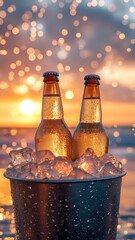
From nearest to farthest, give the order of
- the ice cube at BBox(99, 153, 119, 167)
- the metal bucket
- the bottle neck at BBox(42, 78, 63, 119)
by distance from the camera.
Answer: the metal bucket < the ice cube at BBox(99, 153, 119, 167) < the bottle neck at BBox(42, 78, 63, 119)

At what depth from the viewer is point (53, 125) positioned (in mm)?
1249

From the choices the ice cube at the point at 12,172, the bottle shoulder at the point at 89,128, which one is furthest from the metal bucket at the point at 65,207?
the bottle shoulder at the point at 89,128

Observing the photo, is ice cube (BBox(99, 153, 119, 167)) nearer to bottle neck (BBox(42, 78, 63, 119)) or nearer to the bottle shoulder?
the bottle shoulder

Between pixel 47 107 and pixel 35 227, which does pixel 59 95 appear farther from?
pixel 35 227

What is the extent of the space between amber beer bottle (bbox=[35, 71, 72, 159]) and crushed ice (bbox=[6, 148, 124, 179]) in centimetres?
12

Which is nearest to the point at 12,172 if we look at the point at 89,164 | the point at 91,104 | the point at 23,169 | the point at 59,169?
the point at 23,169

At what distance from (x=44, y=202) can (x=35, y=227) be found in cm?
12

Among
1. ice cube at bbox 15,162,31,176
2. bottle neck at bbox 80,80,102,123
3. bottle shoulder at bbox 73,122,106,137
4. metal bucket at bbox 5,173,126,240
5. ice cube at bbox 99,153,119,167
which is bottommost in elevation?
metal bucket at bbox 5,173,126,240

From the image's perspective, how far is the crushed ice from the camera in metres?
1.05

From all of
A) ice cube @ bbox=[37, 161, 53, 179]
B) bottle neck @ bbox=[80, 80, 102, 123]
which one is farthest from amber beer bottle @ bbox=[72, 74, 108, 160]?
ice cube @ bbox=[37, 161, 53, 179]

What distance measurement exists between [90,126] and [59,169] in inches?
12.1

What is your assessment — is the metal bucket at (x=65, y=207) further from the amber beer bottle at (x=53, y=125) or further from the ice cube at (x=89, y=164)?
the amber beer bottle at (x=53, y=125)

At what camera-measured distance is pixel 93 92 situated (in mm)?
1293

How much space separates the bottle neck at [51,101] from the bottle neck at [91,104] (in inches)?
4.7
